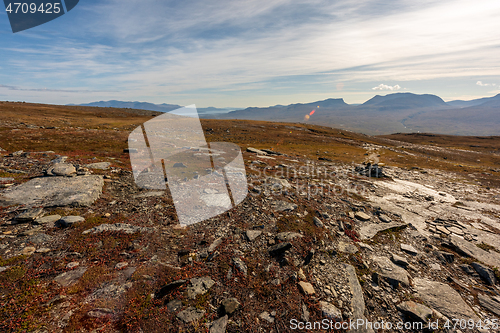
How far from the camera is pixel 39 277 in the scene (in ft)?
23.2

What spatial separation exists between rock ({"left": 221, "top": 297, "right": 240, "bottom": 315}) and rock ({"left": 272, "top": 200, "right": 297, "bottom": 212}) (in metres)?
7.40

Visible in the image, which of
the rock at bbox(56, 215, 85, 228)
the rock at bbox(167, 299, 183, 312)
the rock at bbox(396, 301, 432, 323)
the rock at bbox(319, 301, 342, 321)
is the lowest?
the rock at bbox(396, 301, 432, 323)

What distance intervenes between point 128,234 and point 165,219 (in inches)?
81.2

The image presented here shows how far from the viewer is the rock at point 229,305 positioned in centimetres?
693

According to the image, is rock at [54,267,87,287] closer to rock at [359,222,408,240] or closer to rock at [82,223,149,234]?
rock at [82,223,149,234]

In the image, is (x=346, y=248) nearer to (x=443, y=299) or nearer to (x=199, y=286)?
(x=443, y=299)

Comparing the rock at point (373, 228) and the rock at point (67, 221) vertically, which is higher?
the rock at point (67, 221)

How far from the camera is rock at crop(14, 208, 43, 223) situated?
9523mm

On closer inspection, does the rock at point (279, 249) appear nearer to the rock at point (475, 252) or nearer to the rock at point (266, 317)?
the rock at point (266, 317)

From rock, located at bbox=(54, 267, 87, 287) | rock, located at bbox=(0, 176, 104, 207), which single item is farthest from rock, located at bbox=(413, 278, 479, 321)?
rock, located at bbox=(0, 176, 104, 207)

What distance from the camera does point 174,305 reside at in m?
6.92

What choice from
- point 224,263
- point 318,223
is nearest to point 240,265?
point 224,263

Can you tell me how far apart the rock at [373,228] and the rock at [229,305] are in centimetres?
912

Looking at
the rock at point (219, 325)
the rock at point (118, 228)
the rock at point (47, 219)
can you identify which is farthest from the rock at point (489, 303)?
the rock at point (47, 219)
